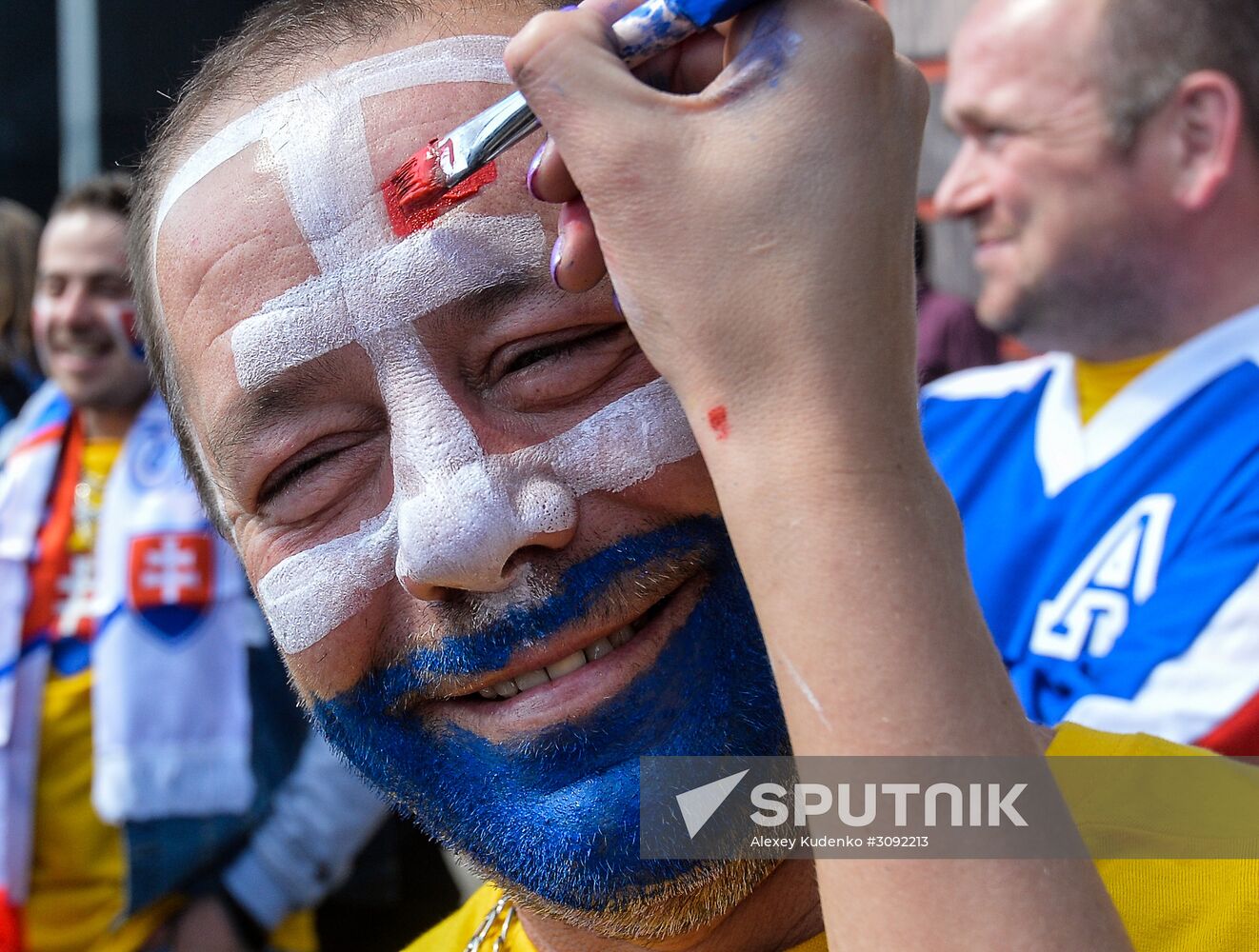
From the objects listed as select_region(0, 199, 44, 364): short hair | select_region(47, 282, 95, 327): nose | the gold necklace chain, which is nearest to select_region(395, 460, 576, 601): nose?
the gold necklace chain

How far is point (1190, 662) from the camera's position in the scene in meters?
1.84

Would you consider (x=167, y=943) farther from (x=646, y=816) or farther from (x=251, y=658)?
(x=646, y=816)

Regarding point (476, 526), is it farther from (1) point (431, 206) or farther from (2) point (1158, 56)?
(2) point (1158, 56)

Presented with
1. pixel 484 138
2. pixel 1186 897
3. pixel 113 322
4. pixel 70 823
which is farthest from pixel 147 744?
pixel 1186 897

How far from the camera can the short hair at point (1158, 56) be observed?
Answer: 93.5 inches

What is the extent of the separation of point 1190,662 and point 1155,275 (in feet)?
2.73

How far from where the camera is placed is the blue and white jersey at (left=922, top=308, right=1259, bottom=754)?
1838mm

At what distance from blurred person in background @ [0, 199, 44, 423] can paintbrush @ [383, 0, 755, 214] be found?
10.7ft

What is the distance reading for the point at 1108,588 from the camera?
6.53ft

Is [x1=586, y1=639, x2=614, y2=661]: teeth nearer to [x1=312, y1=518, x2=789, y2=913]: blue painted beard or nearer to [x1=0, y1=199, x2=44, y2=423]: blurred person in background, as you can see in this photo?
[x1=312, y1=518, x2=789, y2=913]: blue painted beard

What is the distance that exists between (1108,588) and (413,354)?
1324mm

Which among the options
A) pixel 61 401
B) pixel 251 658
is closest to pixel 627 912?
pixel 251 658

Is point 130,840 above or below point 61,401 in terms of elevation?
below

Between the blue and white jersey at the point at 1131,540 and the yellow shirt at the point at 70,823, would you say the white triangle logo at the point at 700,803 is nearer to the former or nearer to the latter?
the blue and white jersey at the point at 1131,540
